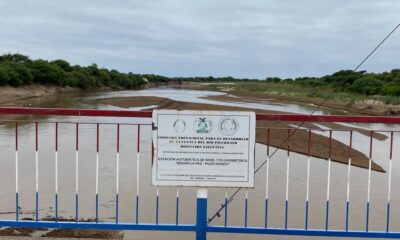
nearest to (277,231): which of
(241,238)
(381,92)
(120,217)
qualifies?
(241,238)

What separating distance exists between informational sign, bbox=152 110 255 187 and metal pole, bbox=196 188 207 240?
11 cm

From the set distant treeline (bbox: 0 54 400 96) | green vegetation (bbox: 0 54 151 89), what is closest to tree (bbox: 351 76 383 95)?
distant treeline (bbox: 0 54 400 96)

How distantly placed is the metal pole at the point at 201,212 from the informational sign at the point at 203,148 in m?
0.11

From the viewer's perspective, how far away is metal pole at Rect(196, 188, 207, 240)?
13.1 ft

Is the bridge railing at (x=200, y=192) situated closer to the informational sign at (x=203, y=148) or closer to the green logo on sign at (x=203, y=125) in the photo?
the informational sign at (x=203, y=148)

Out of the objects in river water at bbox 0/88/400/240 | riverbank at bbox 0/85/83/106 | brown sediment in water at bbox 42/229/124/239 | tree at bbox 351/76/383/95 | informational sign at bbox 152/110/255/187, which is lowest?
river water at bbox 0/88/400/240

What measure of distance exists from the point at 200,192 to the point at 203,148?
414 millimetres

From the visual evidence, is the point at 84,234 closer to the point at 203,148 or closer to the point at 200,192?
the point at 200,192

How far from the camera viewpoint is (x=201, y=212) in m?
4.02

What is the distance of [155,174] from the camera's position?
3939 millimetres

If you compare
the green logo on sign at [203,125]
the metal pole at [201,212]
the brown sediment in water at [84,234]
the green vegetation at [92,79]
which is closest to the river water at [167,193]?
the brown sediment in water at [84,234]

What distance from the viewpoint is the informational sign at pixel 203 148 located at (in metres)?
3.92

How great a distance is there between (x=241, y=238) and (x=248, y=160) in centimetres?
215

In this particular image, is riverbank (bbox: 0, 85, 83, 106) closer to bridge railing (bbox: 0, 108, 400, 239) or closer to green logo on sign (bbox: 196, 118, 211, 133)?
bridge railing (bbox: 0, 108, 400, 239)
